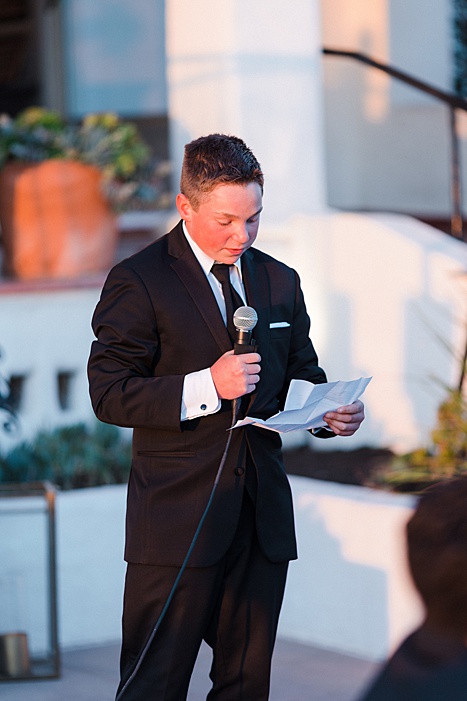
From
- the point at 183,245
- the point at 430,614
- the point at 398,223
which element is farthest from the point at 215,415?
the point at 398,223

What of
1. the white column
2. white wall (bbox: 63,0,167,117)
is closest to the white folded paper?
the white column

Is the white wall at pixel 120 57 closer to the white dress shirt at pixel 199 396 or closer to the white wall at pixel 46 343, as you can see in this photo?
the white wall at pixel 46 343

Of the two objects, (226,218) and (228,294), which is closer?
(226,218)

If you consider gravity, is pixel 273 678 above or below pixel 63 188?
below

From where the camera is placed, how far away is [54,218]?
6.19 meters

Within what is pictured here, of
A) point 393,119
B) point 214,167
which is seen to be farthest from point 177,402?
point 393,119

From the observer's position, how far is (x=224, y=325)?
10.0 feet

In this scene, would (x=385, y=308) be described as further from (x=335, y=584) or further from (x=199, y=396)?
(x=199, y=396)

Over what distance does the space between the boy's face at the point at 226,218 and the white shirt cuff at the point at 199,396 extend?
301 mm

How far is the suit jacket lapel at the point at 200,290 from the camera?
10.00ft

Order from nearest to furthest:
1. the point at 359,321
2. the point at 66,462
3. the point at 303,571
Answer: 1. the point at 303,571
2. the point at 66,462
3. the point at 359,321

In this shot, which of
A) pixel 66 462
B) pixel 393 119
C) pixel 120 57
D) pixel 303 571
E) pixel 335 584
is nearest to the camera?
pixel 335 584

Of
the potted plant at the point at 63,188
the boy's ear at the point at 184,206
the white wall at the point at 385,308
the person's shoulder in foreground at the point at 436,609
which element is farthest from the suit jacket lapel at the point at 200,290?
the potted plant at the point at 63,188

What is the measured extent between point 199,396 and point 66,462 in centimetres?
250
